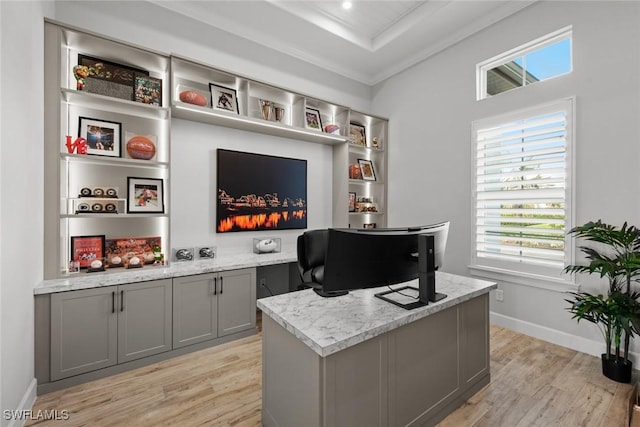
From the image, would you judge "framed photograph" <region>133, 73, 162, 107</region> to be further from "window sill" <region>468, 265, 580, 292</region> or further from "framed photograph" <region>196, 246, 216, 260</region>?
"window sill" <region>468, 265, 580, 292</region>

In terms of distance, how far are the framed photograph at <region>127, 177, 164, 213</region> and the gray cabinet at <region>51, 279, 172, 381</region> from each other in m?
0.79

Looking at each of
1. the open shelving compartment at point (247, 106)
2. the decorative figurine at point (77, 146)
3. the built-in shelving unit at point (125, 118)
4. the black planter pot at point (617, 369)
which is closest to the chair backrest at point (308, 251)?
the built-in shelving unit at point (125, 118)

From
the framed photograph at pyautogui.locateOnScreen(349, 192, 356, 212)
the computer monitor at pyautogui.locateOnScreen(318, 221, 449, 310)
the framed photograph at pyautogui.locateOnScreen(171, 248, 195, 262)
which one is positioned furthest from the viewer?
the framed photograph at pyautogui.locateOnScreen(349, 192, 356, 212)

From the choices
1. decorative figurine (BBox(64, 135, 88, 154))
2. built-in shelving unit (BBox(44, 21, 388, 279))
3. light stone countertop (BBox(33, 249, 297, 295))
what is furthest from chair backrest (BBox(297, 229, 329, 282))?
decorative figurine (BBox(64, 135, 88, 154))

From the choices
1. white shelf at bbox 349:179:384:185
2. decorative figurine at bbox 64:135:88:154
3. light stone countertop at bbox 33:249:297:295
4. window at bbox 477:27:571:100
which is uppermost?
window at bbox 477:27:571:100

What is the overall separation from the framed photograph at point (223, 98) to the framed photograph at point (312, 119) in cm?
96

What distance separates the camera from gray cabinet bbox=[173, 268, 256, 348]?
99.3 inches

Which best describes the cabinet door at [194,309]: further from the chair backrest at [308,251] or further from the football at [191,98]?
the football at [191,98]

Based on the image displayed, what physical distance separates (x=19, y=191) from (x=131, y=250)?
1107mm

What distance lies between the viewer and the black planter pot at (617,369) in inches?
82.0

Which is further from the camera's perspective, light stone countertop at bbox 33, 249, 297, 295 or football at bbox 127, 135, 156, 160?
football at bbox 127, 135, 156, 160

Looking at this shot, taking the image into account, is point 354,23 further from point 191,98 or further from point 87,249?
point 87,249

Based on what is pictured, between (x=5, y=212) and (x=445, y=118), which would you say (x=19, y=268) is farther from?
(x=445, y=118)

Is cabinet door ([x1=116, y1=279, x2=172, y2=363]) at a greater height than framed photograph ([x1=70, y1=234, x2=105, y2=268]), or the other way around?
framed photograph ([x1=70, y1=234, x2=105, y2=268])
